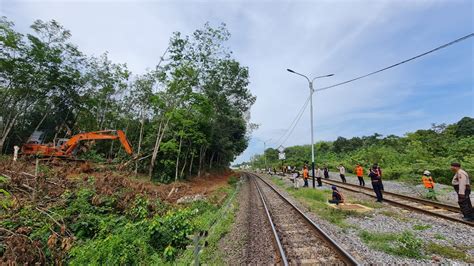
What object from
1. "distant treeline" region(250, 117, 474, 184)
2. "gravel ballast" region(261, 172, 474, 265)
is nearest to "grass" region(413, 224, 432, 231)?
"gravel ballast" region(261, 172, 474, 265)

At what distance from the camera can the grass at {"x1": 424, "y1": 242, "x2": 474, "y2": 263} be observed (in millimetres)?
4488

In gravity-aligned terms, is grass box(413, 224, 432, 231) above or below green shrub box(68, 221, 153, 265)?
above

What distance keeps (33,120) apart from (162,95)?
2318cm

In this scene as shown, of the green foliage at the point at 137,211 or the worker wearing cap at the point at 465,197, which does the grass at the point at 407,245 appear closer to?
the worker wearing cap at the point at 465,197

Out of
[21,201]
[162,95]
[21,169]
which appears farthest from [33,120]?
[21,201]

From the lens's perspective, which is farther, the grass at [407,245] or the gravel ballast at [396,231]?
the grass at [407,245]

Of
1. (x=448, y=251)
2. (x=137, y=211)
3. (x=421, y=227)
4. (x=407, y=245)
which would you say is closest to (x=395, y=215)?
(x=421, y=227)

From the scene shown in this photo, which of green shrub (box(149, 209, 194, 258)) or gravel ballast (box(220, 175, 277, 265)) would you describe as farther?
green shrub (box(149, 209, 194, 258))

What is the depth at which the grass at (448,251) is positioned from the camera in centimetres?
449

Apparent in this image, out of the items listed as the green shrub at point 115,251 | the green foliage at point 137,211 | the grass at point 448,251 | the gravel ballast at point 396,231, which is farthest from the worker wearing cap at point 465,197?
the green foliage at point 137,211

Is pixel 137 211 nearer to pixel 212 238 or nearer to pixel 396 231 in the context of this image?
pixel 212 238

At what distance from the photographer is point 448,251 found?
4785mm

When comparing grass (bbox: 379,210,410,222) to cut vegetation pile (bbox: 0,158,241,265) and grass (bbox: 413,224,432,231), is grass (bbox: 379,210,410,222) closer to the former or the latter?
grass (bbox: 413,224,432,231)

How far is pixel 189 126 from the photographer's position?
21641 millimetres
